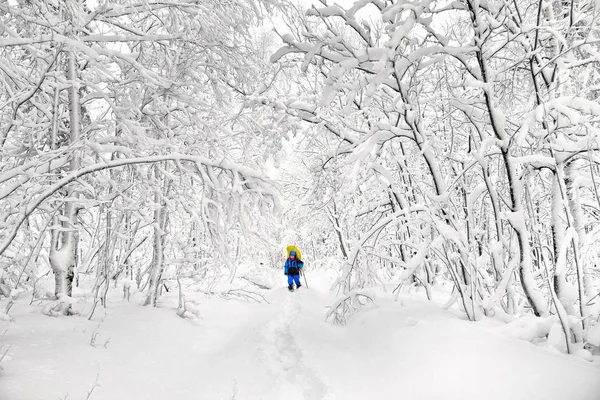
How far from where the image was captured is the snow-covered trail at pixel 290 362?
8.23 ft

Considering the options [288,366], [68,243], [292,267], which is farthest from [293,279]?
[68,243]

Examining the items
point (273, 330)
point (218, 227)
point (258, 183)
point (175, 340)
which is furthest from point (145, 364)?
point (273, 330)

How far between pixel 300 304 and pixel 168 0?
22.3 feet

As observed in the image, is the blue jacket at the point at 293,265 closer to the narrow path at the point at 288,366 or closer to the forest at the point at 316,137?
the narrow path at the point at 288,366

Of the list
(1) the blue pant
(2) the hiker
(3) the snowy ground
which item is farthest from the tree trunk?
(1) the blue pant

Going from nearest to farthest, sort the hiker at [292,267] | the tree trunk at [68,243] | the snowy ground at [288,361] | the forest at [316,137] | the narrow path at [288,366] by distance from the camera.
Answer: the snowy ground at [288,361], the forest at [316,137], the narrow path at [288,366], the tree trunk at [68,243], the hiker at [292,267]

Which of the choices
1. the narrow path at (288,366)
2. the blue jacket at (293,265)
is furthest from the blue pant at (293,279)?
the narrow path at (288,366)

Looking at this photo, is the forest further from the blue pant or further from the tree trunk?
the blue pant

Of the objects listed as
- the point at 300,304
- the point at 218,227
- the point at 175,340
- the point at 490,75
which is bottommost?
the point at 300,304

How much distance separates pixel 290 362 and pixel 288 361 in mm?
58

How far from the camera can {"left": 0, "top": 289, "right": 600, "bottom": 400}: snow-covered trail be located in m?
2.51

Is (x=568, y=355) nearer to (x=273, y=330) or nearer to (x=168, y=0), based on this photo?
(x=273, y=330)

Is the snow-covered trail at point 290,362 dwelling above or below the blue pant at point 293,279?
above

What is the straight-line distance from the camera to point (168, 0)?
363 cm
